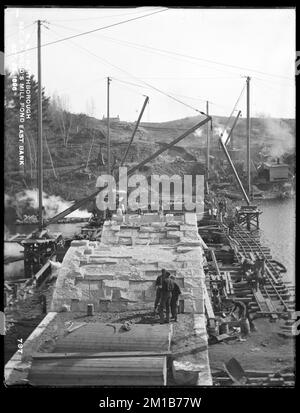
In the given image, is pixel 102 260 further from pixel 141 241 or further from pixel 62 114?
pixel 62 114

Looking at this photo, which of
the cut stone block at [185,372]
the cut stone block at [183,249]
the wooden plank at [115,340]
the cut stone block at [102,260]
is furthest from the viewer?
the cut stone block at [183,249]

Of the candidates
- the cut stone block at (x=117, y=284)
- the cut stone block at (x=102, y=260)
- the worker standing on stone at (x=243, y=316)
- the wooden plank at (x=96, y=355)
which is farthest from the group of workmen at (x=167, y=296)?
the worker standing on stone at (x=243, y=316)

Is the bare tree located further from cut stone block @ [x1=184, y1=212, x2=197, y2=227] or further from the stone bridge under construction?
cut stone block @ [x1=184, y1=212, x2=197, y2=227]

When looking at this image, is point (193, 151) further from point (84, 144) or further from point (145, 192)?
point (84, 144)

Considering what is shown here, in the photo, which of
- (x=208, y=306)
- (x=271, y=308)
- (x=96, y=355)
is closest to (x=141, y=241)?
(x=208, y=306)

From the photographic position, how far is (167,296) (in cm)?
1165

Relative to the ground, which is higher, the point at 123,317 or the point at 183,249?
the point at 183,249

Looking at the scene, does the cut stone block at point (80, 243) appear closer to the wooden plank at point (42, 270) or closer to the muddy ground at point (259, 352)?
the wooden plank at point (42, 270)

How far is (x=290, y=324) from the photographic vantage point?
11797 mm

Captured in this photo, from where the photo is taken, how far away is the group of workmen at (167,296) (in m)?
11.6

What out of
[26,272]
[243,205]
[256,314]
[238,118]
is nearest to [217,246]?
[243,205]

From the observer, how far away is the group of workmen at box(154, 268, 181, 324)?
38.0 ft

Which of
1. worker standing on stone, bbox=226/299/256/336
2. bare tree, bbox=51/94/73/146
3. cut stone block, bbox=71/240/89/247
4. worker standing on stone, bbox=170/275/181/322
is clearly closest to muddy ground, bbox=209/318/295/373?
worker standing on stone, bbox=226/299/256/336
